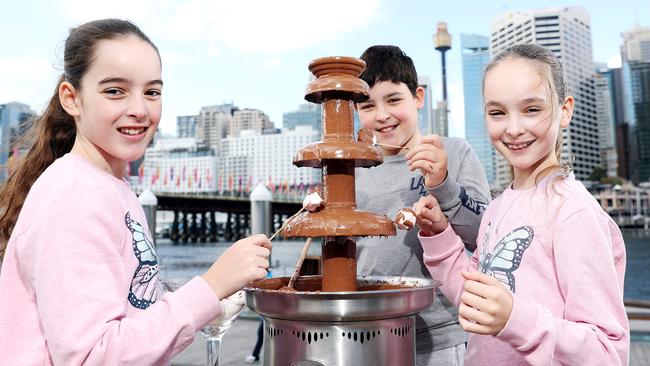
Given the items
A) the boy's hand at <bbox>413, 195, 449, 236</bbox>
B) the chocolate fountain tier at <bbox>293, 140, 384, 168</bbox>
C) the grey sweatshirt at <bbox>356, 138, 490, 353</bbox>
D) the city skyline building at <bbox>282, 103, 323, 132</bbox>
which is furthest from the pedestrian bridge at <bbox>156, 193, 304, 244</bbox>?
the city skyline building at <bbox>282, 103, 323, 132</bbox>

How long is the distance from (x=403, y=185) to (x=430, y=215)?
0.41m

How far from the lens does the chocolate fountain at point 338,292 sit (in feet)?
3.74

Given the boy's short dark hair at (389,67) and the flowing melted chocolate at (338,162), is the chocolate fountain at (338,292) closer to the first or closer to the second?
the flowing melted chocolate at (338,162)

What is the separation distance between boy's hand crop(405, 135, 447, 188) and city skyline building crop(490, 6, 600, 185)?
59.9 m

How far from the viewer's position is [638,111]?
81875 mm

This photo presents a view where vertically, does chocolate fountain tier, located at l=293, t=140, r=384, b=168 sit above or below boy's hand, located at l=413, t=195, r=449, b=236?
above

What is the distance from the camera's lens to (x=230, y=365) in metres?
5.44

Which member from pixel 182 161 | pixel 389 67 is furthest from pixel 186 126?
pixel 389 67

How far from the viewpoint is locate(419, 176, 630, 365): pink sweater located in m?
1.03

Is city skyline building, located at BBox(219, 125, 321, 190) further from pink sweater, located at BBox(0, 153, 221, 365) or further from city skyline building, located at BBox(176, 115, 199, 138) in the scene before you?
pink sweater, located at BBox(0, 153, 221, 365)

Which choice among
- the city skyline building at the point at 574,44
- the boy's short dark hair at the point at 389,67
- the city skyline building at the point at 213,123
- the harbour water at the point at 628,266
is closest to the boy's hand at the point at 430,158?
Result: the boy's short dark hair at the point at 389,67

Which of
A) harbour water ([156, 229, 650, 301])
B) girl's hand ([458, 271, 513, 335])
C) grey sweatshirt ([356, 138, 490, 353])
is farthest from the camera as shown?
harbour water ([156, 229, 650, 301])

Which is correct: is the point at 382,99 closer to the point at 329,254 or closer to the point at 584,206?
the point at 329,254

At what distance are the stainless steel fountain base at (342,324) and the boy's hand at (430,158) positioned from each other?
33cm
